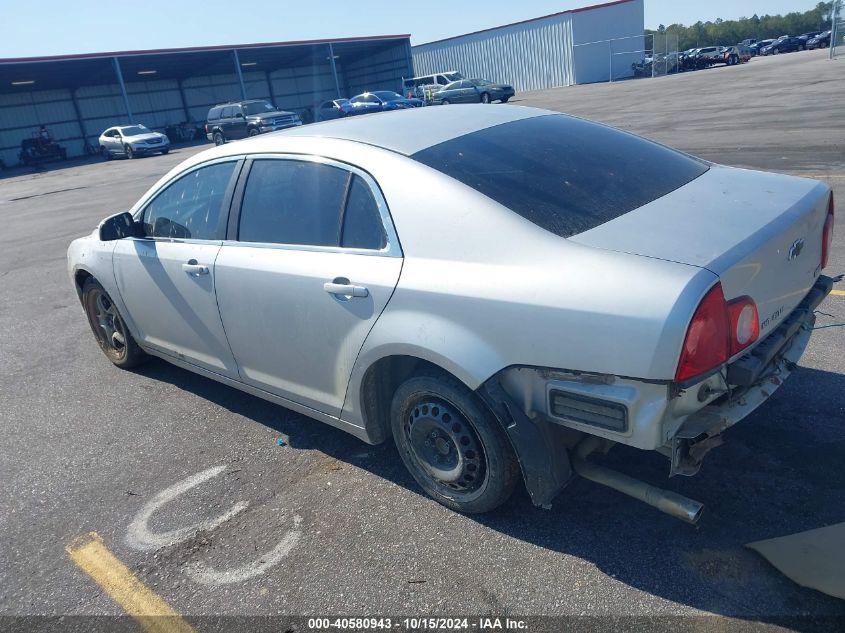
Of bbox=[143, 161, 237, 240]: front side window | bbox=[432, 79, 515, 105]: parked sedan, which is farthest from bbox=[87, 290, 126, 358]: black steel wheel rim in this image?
bbox=[432, 79, 515, 105]: parked sedan

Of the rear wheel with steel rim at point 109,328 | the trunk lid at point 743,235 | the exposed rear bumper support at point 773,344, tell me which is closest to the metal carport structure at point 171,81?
the rear wheel with steel rim at point 109,328

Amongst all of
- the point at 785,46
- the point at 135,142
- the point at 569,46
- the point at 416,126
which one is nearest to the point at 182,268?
the point at 416,126

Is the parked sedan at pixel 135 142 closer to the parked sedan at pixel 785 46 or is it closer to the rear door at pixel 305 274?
the rear door at pixel 305 274

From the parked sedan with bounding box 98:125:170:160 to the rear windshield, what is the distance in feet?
112

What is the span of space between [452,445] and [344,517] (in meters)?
0.65

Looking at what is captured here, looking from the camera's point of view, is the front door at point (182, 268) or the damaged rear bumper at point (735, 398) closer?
the damaged rear bumper at point (735, 398)

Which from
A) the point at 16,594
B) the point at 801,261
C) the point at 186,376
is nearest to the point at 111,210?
the point at 186,376

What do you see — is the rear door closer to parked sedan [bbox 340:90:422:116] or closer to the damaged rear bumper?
the damaged rear bumper

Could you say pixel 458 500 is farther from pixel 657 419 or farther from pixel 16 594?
pixel 16 594

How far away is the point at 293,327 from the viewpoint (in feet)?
10.9

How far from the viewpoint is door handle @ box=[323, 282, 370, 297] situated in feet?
9.66

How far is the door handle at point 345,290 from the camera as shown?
2943 millimetres

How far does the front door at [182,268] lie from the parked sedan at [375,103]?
32.6m

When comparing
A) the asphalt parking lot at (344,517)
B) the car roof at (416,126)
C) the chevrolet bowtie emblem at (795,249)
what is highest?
the car roof at (416,126)
